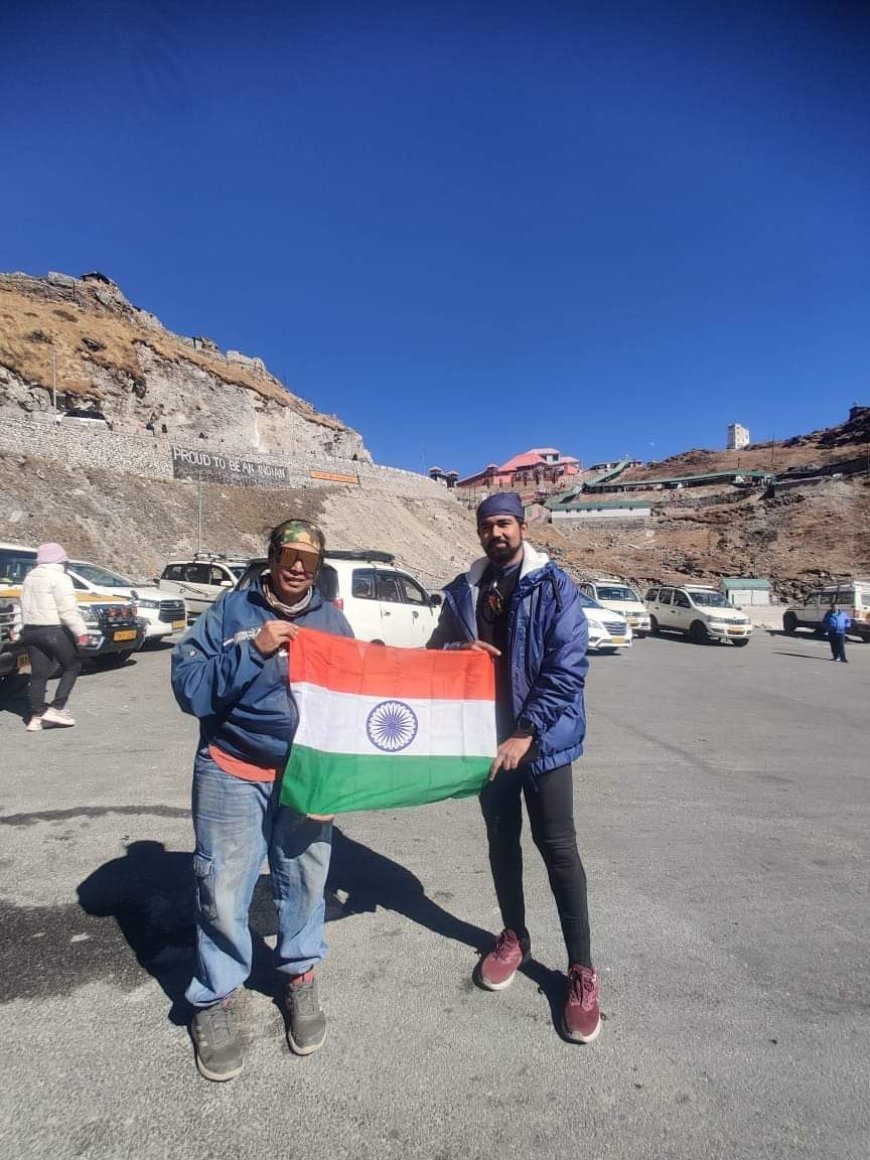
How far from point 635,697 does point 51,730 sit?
8.10m

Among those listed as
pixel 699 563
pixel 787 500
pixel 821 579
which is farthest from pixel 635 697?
pixel 787 500

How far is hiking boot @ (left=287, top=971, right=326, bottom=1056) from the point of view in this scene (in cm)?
221

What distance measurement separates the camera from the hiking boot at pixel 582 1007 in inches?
90.9

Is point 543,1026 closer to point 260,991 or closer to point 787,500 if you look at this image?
point 260,991

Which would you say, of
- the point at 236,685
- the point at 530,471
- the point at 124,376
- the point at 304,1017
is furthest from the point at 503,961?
the point at 530,471

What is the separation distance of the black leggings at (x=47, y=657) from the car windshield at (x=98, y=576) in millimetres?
6142

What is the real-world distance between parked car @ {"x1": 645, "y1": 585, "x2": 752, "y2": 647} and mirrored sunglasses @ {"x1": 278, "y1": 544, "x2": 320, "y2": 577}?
1879cm

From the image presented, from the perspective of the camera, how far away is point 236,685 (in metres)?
2.12

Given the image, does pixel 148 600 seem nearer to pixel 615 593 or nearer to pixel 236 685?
pixel 236 685

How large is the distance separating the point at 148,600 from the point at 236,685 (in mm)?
12051

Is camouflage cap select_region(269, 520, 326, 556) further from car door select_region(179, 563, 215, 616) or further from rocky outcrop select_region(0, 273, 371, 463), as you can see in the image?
rocky outcrop select_region(0, 273, 371, 463)

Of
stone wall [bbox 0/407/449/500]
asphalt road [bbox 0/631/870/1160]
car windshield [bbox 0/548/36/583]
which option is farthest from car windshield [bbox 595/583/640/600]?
stone wall [bbox 0/407/449/500]

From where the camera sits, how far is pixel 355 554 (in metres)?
11.6

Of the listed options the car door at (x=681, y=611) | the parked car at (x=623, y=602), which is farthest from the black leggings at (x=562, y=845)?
the car door at (x=681, y=611)
